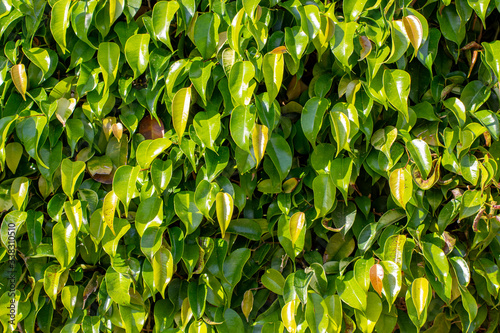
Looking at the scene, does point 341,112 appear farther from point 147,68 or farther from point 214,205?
point 147,68

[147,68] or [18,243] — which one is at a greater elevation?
[147,68]

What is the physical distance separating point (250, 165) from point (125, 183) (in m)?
0.31

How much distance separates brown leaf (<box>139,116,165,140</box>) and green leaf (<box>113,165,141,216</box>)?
0.14m

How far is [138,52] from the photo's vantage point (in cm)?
106

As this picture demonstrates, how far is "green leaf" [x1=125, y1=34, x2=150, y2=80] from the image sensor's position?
1.05 meters

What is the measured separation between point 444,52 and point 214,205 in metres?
0.74

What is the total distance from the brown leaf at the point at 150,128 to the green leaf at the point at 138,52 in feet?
0.46

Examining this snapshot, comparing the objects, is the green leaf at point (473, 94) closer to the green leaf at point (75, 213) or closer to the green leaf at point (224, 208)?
the green leaf at point (224, 208)

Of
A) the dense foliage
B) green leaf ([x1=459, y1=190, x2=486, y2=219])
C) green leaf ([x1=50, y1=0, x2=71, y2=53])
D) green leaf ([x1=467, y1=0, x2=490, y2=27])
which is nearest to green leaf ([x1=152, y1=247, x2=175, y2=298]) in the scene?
the dense foliage

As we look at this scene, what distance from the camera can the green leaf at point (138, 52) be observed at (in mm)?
1054

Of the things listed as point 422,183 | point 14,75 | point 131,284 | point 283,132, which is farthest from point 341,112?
point 14,75

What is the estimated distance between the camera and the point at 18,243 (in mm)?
1162

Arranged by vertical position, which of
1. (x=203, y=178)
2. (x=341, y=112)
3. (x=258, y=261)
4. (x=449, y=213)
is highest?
(x=341, y=112)

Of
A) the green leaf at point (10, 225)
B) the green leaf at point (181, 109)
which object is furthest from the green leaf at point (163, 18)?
the green leaf at point (10, 225)
